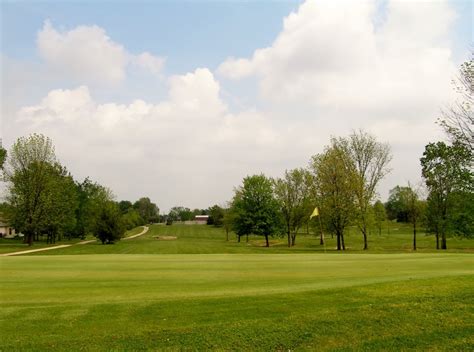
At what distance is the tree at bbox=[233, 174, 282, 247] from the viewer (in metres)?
66.4

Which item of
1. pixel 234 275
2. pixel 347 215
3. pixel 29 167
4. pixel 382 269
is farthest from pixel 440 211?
pixel 29 167

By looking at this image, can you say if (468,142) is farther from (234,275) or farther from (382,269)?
(234,275)

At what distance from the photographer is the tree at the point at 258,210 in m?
66.4

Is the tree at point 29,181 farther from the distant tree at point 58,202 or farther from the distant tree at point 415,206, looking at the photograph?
the distant tree at point 415,206

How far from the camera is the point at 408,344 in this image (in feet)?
28.7

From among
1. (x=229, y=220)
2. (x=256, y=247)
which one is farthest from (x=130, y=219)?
(x=256, y=247)

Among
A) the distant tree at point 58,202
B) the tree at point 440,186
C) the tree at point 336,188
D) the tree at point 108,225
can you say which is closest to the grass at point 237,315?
the tree at point 336,188

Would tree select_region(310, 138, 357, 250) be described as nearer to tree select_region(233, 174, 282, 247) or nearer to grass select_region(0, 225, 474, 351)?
tree select_region(233, 174, 282, 247)

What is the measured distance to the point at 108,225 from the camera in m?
68.5

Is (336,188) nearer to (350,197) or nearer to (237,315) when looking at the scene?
(350,197)

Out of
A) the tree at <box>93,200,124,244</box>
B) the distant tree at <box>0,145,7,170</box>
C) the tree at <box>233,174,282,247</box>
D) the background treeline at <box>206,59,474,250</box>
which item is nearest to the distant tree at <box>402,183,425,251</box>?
the background treeline at <box>206,59,474,250</box>

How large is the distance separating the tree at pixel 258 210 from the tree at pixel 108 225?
19792mm

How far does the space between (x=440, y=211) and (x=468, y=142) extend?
44772mm

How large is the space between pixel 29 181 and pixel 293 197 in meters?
40.1
